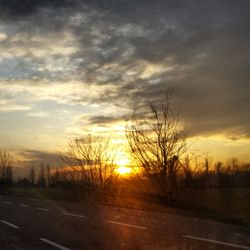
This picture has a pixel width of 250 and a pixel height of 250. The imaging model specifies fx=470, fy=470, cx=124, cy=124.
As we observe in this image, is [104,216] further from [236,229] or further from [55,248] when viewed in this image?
[55,248]

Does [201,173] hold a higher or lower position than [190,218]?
higher

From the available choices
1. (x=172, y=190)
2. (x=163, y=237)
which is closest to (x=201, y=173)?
(x=172, y=190)

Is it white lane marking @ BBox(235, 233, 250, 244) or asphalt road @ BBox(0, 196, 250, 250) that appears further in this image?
white lane marking @ BBox(235, 233, 250, 244)

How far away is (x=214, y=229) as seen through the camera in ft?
44.8

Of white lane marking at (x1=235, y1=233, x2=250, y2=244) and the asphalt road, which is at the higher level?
the asphalt road

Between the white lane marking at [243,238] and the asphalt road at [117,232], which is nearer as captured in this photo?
the asphalt road at [117,232]

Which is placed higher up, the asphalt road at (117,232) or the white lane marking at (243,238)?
the asphalt road at (117,232)

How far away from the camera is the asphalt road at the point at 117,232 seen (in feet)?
34.9

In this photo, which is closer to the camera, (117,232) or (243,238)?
(243,238)

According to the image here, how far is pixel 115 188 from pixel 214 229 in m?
16.4

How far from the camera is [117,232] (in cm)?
1267

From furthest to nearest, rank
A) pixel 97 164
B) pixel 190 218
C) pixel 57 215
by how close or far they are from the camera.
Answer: pixel 97 164 → pixel 57 215 → pixel 190 218

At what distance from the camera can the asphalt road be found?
1063cm

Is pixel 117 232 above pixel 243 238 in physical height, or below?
above
